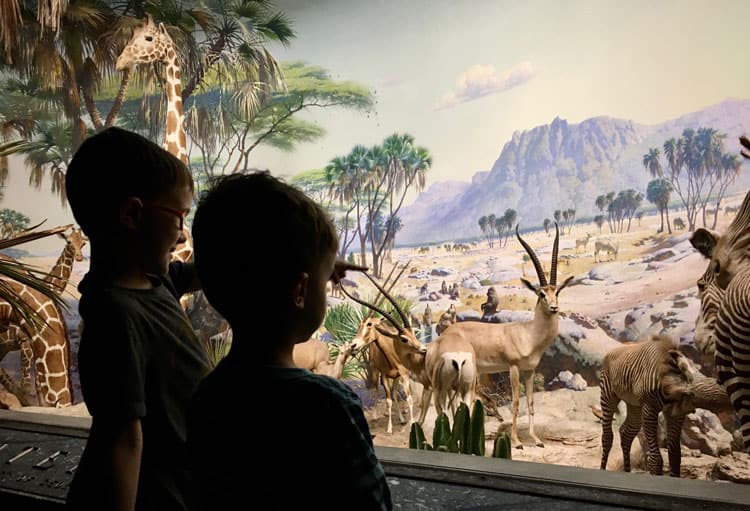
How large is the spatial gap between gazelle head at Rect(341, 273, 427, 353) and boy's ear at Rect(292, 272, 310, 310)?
2410 mm

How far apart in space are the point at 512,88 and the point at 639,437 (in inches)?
63.6

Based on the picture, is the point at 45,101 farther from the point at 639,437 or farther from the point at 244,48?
the point at 639,437

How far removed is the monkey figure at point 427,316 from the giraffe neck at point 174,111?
165cm

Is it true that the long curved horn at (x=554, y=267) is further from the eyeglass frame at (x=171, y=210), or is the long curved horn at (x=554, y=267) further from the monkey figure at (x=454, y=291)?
the eyeglass frame at (x=171, y=210)

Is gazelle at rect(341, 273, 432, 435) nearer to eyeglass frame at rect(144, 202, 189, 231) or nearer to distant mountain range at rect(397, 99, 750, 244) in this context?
distant mountain range at rect(397, 99, 750, 244)

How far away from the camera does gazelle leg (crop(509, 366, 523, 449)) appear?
114 inches

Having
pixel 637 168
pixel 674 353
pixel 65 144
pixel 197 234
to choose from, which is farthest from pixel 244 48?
pixel 197 234

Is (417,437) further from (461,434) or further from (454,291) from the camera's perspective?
(454,291)

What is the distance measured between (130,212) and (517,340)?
2.40m

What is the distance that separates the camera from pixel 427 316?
321cm

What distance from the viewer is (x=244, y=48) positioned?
3.54m

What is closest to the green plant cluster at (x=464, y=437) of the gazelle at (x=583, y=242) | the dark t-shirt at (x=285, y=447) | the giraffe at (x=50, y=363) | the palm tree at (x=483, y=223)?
the gazelle at (x=583, y=242)

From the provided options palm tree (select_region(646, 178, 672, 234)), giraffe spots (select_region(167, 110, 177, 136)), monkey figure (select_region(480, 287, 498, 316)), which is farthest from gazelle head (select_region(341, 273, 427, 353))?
giraffe spots (select_region(167, 110, 177, 136))

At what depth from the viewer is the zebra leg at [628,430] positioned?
2396 mm
